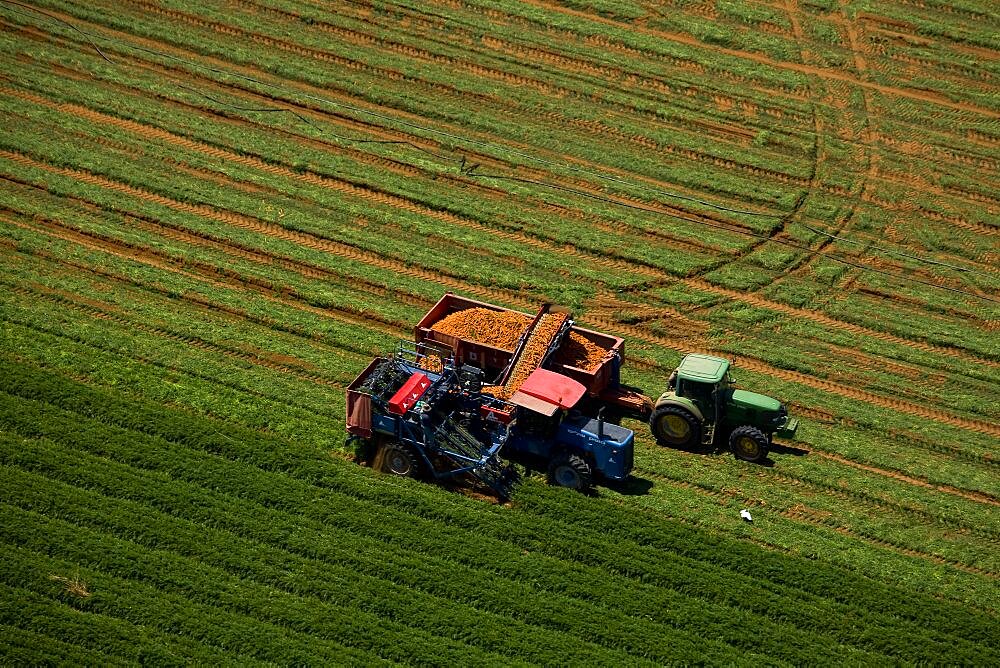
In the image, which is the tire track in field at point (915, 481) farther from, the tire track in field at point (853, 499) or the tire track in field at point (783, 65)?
the tire track in field at point (783, 65)

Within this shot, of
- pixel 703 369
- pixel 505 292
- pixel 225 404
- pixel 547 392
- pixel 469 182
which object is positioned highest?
pixel 469 182

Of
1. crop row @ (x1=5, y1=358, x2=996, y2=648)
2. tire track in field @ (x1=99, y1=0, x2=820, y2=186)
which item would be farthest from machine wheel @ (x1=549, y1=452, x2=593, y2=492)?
tire track in field @ (x1=99, y1=0, x2=820, y2=186)

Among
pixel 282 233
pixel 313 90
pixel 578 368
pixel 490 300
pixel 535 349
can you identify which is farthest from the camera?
pixel 313 90

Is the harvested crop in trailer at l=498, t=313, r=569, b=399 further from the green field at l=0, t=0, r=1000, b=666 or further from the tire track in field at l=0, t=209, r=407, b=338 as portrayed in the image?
the tire track in field at l=0, t=209, r=407, b=338

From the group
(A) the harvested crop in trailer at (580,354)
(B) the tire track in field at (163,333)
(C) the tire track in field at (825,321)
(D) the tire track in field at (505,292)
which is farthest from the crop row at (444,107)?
(B) the tire track in field at (163,333)

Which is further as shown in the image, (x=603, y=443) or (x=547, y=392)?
(x=547, y=392)

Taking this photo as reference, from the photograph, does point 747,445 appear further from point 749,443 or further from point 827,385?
point 827,385

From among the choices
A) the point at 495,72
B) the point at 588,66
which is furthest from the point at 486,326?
the point at 588,66
